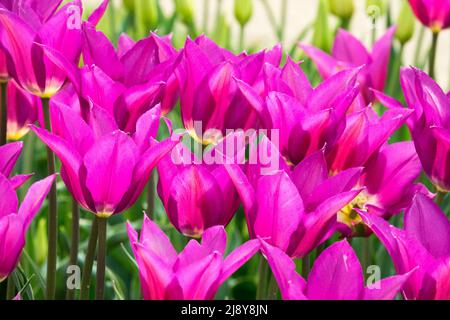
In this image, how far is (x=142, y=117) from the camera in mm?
953

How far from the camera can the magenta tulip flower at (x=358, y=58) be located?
1.48 metres

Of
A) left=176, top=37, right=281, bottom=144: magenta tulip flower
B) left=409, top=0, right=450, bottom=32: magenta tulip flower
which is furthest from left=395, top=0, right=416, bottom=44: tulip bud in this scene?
left=176, top=37, right=281, bottom=144: magenta tulip flower

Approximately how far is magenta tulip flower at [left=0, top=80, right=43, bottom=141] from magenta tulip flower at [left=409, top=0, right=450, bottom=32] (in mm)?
599

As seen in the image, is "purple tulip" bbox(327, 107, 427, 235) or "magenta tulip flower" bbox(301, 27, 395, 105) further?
"magenta tulip flower" bbox(301, 27, 395, 105)

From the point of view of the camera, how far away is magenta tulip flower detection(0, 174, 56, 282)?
871 mm

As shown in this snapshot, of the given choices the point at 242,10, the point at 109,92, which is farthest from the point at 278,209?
the point at 242,10

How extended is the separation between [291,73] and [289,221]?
0.77 ft

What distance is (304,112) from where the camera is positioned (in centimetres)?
100

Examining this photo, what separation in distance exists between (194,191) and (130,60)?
0.18 m

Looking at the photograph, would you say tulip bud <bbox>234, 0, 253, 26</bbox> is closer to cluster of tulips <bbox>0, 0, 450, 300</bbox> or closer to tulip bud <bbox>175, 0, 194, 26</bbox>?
tulip bud <bbox>175, 0, 194, 26</bbox>

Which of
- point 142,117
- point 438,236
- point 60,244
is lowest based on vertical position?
point 60,244

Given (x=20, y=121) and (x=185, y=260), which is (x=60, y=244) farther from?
(x=185, y=260)

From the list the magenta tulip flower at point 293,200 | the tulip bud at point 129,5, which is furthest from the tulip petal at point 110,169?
the tulip bud at point 129,5
